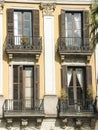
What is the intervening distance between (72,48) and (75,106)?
11.4ft

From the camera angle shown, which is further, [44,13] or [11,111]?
[44,13]

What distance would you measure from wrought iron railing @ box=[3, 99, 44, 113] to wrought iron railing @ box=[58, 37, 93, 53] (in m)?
3.52

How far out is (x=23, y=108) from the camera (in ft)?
112

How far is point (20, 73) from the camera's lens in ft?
114

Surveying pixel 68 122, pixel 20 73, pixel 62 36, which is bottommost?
pixel 68 122

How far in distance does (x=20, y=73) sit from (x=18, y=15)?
3.67 metres

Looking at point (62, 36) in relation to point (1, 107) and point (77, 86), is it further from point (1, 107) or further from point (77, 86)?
point (1, 107)

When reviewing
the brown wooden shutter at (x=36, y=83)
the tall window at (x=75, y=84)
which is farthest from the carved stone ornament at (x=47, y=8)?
the tall window at (x=75, y=84)

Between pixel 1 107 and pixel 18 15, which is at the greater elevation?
pixel 18 15

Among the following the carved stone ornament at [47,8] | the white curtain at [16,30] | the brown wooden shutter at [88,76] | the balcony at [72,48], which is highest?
the carved stone ornament at [47,8]

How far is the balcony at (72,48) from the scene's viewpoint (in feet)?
115

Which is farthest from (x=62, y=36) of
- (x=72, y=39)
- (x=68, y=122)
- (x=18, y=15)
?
(x=68, y=122)

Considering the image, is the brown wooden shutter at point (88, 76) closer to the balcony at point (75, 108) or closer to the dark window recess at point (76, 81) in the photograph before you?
the dark window recess at point (76, 81)

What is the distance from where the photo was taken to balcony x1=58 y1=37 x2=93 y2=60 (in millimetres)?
35000
